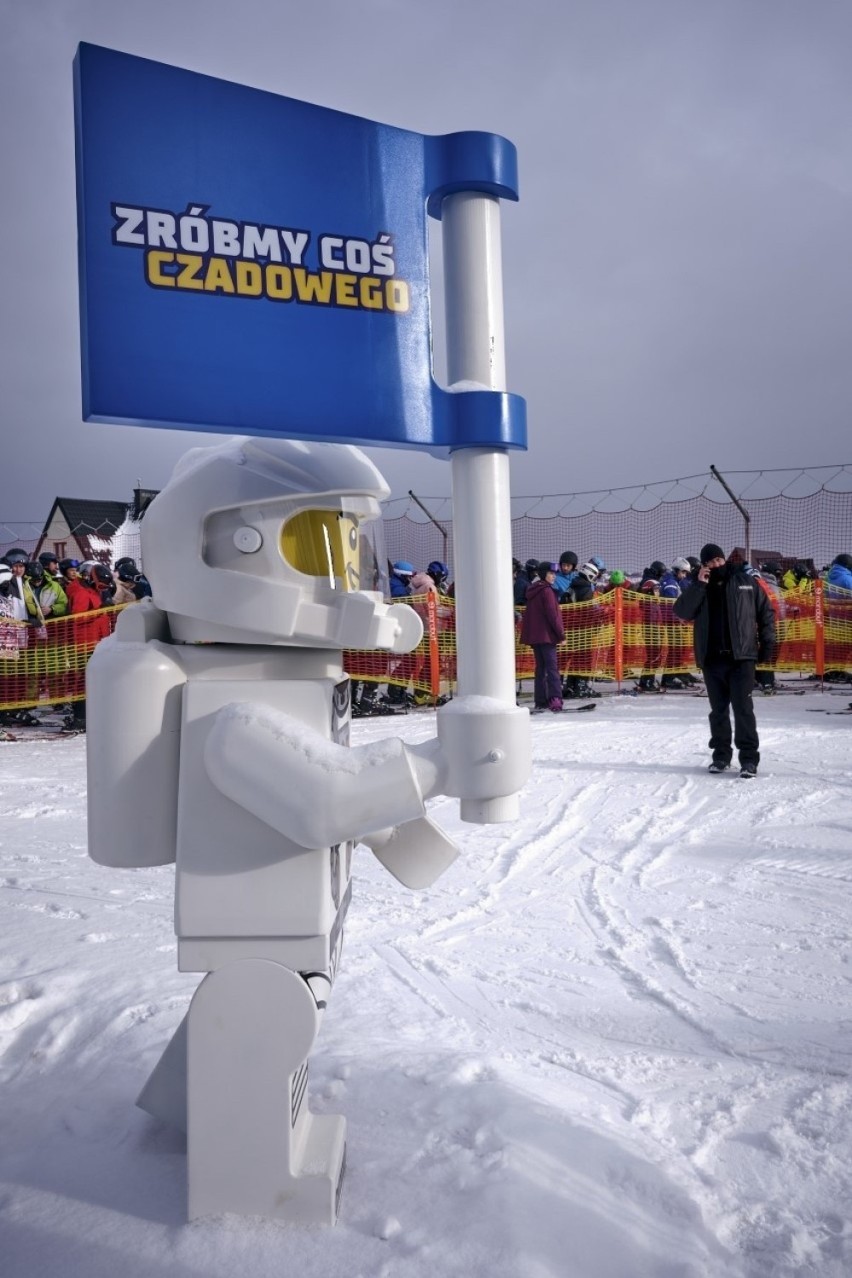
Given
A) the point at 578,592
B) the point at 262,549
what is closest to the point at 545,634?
the point at 578,592

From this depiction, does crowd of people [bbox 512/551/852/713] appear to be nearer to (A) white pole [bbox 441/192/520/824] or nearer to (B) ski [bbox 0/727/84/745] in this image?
(B) ski [bbox 0/727/84/745]

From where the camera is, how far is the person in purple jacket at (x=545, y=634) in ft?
32.1

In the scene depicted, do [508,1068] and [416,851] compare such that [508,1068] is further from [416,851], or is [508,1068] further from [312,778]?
[312,778]

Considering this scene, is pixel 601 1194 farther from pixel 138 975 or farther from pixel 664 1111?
pixel 138 975

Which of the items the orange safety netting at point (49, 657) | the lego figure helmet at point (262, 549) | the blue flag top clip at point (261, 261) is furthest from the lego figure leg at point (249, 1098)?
the orange safety netting at point (49, 657)

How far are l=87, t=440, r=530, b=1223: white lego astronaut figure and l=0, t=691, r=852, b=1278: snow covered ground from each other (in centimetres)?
9

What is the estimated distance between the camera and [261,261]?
1624mm

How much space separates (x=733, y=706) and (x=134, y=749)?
5.19 m

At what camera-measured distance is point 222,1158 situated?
166cm

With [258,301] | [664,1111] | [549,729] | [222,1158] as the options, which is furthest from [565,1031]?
[549,729]

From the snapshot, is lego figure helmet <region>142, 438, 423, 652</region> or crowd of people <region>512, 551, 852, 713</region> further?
crowd of people <region>512, 551, 852, 713</region>

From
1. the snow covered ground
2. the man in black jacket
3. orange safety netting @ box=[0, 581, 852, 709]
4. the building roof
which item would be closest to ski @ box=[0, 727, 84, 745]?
orange safety netting @ box=[0, 581, 852, 709]

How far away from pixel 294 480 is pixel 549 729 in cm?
687

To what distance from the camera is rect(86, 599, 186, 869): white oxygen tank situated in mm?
1754
